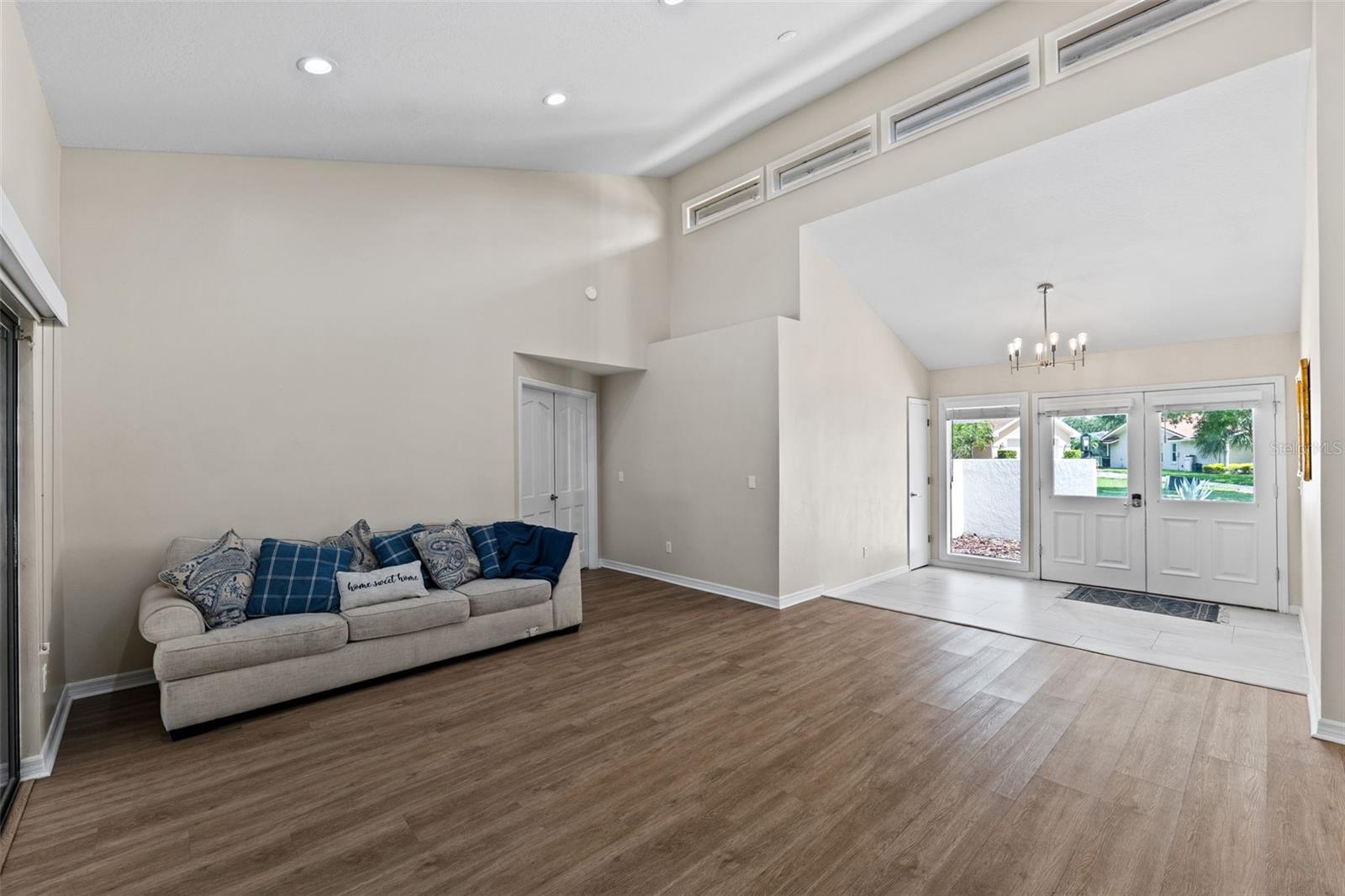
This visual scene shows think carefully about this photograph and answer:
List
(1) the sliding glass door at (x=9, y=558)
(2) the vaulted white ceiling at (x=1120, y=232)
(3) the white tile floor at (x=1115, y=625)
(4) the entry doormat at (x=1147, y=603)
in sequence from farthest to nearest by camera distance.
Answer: (4) the entry doormat at (x=1147, y=603), (3) the white tile floor at (x=1115, y=625), (2) the vaulted white ceiling at (x=1120, y=232), (1) the sliding glass door at (x=9, y=558)

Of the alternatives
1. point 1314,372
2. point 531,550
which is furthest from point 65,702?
point 1314,372

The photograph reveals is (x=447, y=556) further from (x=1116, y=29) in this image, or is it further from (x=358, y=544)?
(x=1116, y=29)

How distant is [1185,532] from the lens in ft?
18.9

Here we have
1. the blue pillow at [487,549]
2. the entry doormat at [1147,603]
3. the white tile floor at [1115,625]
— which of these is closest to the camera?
the white tile floor at [1115,625]

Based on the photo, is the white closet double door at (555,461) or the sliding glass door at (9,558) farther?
the white closet double door at (555,461)

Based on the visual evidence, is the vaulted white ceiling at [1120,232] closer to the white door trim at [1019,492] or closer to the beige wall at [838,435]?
the beige wall at [838,435]

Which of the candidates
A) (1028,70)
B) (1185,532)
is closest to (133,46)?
(1028,70)

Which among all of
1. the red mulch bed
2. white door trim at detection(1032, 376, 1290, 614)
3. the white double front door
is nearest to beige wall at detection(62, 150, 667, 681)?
the red mulch bed

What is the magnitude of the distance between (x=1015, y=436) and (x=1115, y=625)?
8.16 feet

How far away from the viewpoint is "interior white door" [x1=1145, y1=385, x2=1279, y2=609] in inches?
212

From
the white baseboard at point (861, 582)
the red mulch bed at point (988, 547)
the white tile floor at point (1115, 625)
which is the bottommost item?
the white tile floor at point (1115, 625)

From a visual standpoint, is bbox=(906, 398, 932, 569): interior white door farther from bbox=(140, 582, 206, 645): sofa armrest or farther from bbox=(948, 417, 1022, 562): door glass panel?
bbox=(140, 582, 206, 645): sofa armrest

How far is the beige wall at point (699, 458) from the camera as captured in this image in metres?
5.46

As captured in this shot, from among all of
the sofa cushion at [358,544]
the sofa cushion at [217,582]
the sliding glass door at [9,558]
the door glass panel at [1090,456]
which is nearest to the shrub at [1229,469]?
the door glass panel at [1090,456]
